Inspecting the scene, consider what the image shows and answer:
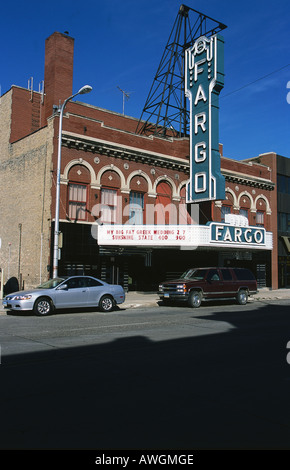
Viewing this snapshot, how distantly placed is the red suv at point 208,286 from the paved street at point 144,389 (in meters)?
8.06

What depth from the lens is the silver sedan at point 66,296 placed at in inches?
622

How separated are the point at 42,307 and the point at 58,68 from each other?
61.1 feet

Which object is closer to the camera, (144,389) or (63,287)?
(144,389)

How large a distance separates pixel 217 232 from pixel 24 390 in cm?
2155

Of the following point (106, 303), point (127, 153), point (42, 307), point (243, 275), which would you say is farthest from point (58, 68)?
point (42, 307)

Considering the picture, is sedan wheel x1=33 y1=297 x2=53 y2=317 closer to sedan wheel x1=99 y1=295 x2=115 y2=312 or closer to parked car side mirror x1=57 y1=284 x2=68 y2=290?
parked car side mirror x1=57 y1=284 x2=68 y2=290

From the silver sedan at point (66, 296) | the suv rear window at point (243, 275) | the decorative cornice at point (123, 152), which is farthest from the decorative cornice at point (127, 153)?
the silver sedan at point (66, 296)

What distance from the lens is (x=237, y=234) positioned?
92.0 feet

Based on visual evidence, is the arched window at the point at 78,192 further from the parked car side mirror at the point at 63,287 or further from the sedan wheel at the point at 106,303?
the parked car side mirror at the point at 63,287

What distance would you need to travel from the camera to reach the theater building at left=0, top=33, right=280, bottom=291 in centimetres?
2431

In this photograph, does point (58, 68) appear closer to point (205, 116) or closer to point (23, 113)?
point (23, 113)
